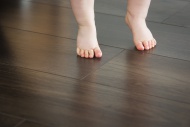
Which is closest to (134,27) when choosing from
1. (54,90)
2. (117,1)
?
(54,90)

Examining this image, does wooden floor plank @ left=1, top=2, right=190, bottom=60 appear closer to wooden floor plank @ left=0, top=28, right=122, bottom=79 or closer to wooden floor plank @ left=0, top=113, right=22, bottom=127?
wooden floor plank @ left=0, top=28, right=122, bottom=79

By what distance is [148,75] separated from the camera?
1.63m

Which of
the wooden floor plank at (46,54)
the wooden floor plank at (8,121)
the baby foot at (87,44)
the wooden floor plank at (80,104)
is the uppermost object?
the baby foot at (87,44)

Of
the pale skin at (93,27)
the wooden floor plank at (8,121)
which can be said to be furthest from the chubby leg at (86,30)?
the wooden floor plank at (8,121)

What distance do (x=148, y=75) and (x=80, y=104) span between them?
318mm

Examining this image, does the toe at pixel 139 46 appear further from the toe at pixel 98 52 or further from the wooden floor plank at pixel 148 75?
the toe at pixel 98 52

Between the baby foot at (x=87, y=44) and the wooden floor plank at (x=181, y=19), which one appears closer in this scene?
the baby foot at (x=87, y=44)

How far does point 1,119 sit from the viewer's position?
1.31 meters

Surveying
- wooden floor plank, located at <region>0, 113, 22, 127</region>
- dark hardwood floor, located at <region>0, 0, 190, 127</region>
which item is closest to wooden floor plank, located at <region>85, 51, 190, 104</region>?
dark hardwood floor, located at <region>0, 0, 190, 127</region>

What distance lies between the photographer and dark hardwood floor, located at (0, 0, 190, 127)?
1342 mm

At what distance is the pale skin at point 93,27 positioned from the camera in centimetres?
177

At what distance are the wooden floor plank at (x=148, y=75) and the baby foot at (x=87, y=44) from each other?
77 millimetres

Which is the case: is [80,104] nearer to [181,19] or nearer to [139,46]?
→ [139,46]

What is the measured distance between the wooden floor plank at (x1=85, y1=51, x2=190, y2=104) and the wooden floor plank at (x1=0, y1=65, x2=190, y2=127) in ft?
0.14
